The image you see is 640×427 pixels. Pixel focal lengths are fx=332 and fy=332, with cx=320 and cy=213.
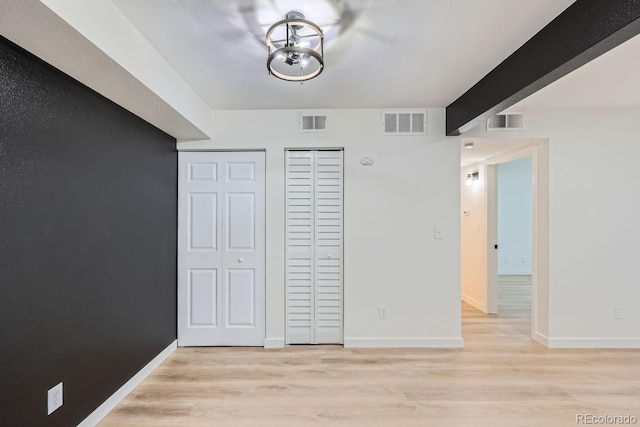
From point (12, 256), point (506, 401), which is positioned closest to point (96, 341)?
point (12, 256)

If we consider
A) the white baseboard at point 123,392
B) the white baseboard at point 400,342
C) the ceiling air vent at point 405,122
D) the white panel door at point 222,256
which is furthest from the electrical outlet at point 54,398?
the ceiling air vent at point 405,122

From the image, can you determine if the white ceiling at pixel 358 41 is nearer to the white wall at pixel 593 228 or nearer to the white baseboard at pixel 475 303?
the white wall at pixel 593 228

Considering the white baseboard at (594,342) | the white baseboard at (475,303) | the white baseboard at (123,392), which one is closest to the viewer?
the white baseboard at (123,392)

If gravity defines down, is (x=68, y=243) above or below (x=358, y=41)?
below

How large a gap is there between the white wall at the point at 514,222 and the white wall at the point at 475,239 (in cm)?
319

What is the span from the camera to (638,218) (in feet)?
11.0

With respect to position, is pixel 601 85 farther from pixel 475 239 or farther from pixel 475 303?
pixel 475 303

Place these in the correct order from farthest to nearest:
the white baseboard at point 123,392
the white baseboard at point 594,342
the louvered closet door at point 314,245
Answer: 1. the louvered closet door at point 314,245
2. the white baseboard at point 594,342
3. the white baseboard at point 123,392

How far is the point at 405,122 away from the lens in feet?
11.2

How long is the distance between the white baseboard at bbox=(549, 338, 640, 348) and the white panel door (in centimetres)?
302

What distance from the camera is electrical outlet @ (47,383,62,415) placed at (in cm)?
176

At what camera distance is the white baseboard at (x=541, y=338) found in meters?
3.42

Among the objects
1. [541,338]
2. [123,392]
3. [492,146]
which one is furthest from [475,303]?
[123,392]

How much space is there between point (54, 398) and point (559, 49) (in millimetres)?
3317
